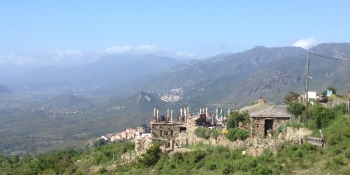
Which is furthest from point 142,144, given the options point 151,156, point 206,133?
point 206,133

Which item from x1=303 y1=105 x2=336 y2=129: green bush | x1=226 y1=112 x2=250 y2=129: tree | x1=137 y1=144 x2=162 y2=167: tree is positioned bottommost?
x1=137 y1=144 x2=162 y2=167: tree

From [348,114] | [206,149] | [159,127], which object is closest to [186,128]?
[159,127]

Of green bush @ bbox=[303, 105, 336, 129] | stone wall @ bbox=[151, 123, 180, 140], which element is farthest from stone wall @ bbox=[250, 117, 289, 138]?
stone wall @ bbox=[151, 123, 180, 140]

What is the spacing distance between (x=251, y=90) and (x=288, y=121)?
140m

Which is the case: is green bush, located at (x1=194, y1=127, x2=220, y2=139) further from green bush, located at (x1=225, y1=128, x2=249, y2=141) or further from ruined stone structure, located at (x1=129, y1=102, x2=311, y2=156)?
green bush, located at (x1=225, y1=128, x2=249, y2=141)

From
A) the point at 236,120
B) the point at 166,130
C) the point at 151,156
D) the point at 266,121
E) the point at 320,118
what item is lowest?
the point at 151,156

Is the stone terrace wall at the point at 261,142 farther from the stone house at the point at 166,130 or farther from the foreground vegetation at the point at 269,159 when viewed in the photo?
the stone house at the point at 166,130

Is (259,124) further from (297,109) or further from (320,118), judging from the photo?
(320,118)

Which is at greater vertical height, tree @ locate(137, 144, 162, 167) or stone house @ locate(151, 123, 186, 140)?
stone house @ locate(151, 123, 186, 140)

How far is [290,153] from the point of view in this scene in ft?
64.8

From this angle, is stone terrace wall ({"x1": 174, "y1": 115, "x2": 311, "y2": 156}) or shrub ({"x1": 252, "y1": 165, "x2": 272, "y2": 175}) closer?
shrub ({"x1": 252, "y1": 165, "x2": 272, "y2": 175})

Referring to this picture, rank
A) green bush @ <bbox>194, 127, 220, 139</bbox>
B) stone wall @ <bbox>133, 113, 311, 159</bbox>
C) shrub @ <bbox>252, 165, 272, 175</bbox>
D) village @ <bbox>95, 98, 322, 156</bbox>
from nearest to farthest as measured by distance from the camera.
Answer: shrub @ <bbox>252, 165, 272, 175</bbox>
stone wall @ <bbox>133, 113, 311, 159</bbox>
village @ <bbox>95, 98, 322, 156</bbox>
green bush @ <bbox>194, 127, 220, 139</bbox>

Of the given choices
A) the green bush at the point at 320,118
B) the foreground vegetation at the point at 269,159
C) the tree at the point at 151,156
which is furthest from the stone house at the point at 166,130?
the green bush at the point at 320,118

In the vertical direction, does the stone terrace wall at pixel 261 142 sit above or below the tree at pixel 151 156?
above
